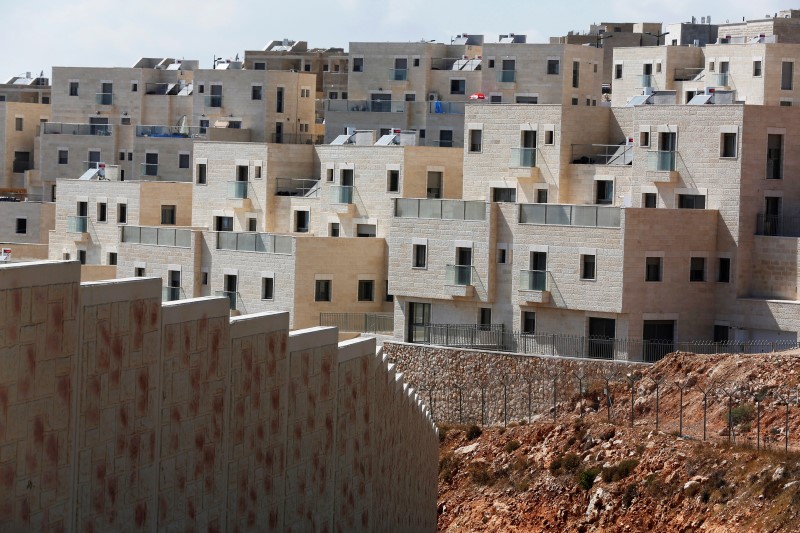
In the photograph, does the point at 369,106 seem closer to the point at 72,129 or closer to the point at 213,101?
the point at 213,101

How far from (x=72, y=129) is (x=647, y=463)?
57152mm

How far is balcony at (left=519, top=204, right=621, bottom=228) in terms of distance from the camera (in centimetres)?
6188

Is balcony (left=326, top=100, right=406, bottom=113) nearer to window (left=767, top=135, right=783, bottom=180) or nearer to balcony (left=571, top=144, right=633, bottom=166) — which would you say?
balcony (left=571, top=144, right=633, bottom=166)

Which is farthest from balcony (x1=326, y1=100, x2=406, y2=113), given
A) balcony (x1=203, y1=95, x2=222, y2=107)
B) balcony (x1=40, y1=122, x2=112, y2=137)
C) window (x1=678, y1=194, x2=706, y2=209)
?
window (x1=678, y1=194, x2=706, y2=209)

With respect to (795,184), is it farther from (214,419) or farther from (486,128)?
(214,419)

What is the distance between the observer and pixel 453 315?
66.5 metres

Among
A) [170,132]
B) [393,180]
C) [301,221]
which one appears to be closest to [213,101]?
[170,132]

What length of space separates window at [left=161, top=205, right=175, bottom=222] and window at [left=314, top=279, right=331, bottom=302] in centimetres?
1392

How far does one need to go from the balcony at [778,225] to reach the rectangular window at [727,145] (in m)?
2.48

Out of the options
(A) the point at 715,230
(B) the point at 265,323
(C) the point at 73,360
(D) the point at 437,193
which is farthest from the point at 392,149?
(C) the point at 73,360

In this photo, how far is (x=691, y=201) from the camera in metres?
64.3

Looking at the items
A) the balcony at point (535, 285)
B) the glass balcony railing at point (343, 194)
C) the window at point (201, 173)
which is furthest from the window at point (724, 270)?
the window at point (201, 173)

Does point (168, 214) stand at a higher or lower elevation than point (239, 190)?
lower

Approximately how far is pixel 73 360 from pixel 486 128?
1947 inches
